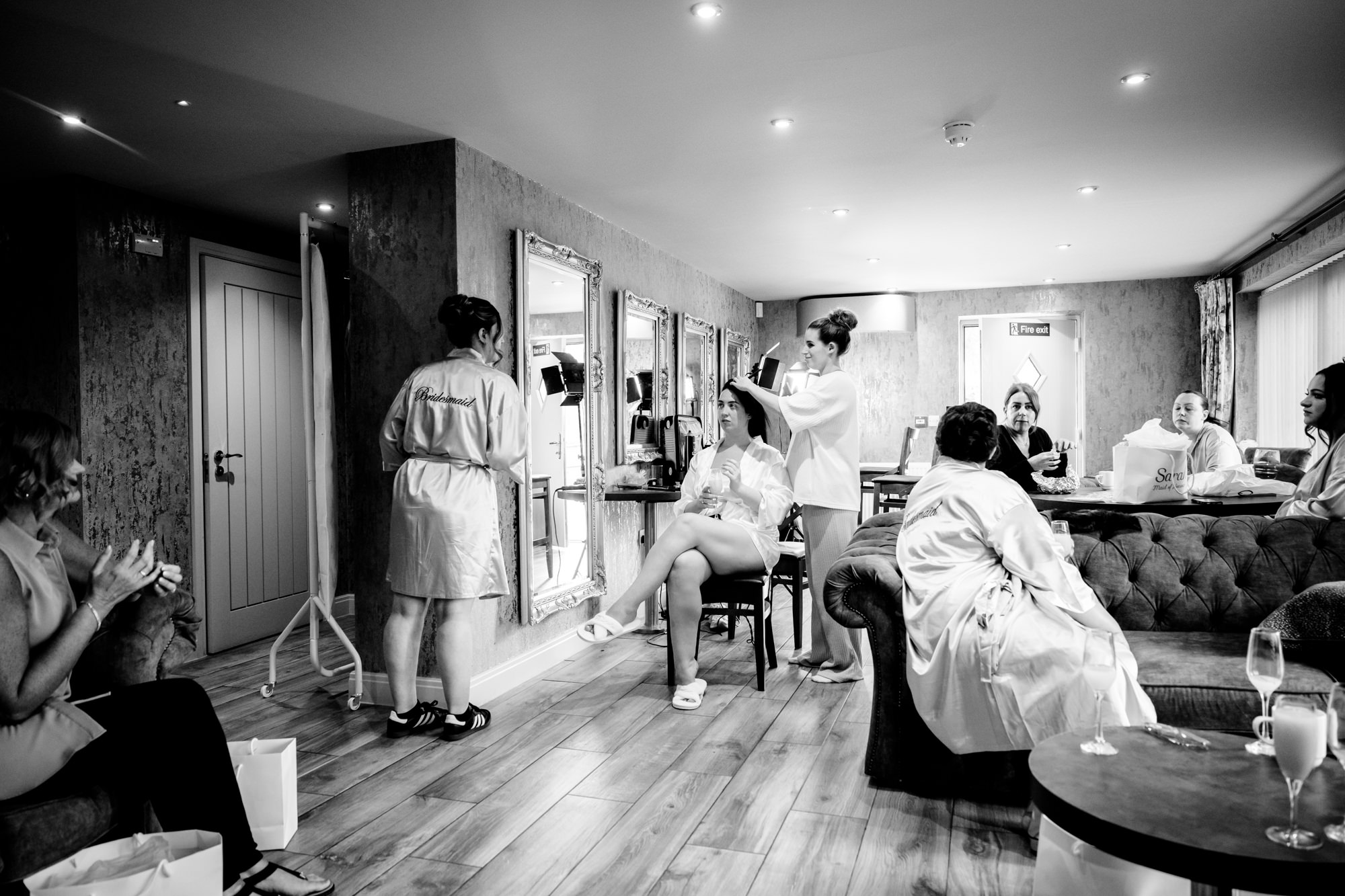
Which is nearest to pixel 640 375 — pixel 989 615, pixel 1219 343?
pixel 989 615

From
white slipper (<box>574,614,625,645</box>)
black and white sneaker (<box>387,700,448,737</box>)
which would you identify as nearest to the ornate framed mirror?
white slipper (<box>574,614,625,645</box>)

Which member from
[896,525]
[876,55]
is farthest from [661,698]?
[876,55]

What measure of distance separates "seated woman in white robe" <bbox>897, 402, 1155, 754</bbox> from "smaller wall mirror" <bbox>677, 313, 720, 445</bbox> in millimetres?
3708

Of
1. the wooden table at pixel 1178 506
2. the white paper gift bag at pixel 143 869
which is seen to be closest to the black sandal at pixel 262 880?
the white paper gift bag at pixel 143 869

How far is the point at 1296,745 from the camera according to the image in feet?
4.53

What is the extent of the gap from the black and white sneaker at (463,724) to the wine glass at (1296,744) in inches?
106

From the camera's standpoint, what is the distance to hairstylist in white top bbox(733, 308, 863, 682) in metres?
4.10

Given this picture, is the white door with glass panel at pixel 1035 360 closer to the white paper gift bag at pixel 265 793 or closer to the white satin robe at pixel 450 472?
the white satin robe at pixel 450 472

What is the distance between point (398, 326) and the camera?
390cm

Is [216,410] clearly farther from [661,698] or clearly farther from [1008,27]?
[1008,27]

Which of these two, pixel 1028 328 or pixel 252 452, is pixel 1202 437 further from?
pixel 252 452

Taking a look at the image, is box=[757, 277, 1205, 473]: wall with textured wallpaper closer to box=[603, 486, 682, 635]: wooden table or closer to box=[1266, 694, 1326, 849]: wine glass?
box=[603, 486, 682, 635]: wooden table

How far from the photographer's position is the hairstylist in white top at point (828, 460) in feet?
13.4

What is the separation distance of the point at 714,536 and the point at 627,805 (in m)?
1.39
